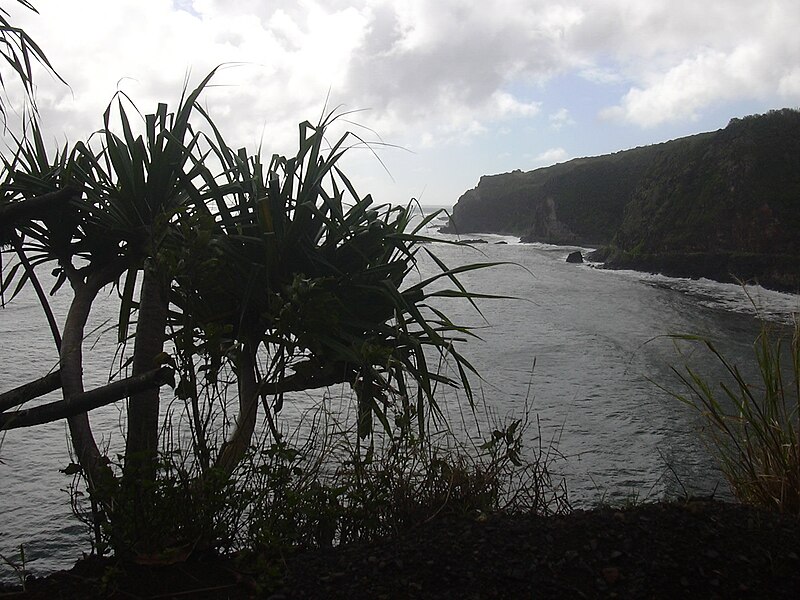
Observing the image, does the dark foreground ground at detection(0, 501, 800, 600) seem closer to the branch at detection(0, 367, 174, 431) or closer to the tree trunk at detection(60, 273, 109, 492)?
the tree trunk at detection(60, 273, 109, 492)

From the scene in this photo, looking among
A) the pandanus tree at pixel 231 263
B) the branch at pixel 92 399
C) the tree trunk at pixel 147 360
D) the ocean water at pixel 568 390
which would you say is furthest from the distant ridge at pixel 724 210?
the branch at pixel 92 399

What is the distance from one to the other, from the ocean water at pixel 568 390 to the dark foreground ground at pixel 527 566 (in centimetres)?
65

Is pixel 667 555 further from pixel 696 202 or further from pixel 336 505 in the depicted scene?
pixel 696 202

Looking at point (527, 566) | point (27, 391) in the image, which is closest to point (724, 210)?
point (527, 566)

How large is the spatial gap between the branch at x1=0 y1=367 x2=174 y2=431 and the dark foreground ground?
49 centimetres

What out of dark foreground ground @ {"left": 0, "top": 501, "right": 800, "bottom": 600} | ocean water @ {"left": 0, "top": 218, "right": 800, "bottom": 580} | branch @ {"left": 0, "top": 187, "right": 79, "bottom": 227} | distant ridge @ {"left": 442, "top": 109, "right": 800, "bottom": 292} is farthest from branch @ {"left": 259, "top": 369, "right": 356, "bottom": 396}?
distant ridge @ {"left": 442, "top": 109, "right": 800, "bottom": 292}

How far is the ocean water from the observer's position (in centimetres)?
436

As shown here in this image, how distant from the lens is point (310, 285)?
2559 millimetres

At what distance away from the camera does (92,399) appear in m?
2.34

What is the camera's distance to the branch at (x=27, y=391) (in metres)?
2.60

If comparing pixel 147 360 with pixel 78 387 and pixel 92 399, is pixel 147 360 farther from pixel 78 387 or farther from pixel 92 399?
pixel 92 399

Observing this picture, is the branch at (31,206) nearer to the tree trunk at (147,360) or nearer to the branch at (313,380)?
the tree trunk at (147,360)

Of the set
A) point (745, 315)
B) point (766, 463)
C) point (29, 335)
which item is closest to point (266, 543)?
point (766, 463)

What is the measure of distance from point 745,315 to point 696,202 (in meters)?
20.4
